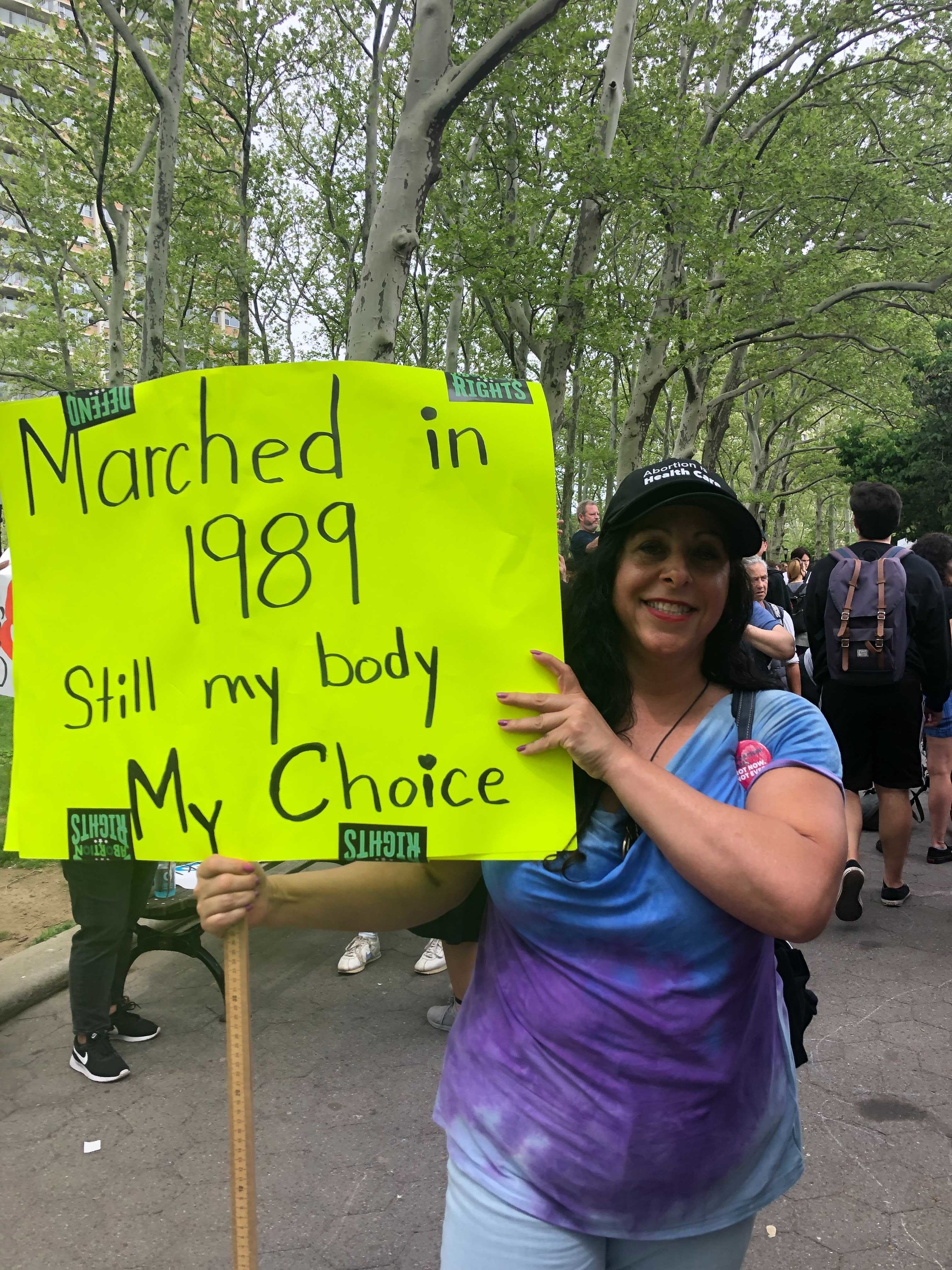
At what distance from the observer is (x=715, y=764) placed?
1.18 meters

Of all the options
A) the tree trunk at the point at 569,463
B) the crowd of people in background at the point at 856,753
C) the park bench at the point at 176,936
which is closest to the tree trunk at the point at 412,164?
the crowd of people in background at the point at 856,753

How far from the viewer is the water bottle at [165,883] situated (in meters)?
4.26

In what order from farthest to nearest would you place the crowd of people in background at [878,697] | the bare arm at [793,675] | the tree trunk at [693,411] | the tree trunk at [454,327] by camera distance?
1. the tree trunk at [693,411]
2. the tree trunk at [454,327]
3. the bare arm at [793,675]
4. the crowd of people in background at [878,697]

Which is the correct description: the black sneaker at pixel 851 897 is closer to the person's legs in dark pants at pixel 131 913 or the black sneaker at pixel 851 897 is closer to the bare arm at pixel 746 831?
the person's legs in dark pants at pixel 131 913

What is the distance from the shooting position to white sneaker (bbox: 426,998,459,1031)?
3.49m

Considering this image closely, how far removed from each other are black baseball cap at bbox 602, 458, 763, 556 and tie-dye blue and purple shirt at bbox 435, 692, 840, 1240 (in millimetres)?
255

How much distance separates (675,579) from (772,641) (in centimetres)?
360

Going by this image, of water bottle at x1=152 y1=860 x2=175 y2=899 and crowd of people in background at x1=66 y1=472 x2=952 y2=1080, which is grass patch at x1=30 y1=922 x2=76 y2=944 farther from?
crowd of people in background at x1=66 y1=472 x2=952 y2=1080

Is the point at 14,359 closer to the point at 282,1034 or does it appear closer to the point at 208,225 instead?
the point at 208,225

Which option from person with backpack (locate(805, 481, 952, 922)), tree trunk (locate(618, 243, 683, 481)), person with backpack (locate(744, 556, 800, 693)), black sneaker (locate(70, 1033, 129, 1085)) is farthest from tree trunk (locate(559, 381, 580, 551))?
black sneaker (locate(70, 1033, 129, 1085))

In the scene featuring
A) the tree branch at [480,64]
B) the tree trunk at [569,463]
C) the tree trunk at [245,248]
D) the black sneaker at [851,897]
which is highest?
the tree trunk at [245,248]

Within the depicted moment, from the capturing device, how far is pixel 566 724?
1114 millimetres

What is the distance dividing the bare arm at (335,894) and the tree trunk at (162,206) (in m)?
8.32

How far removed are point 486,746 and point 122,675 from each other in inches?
20.5
